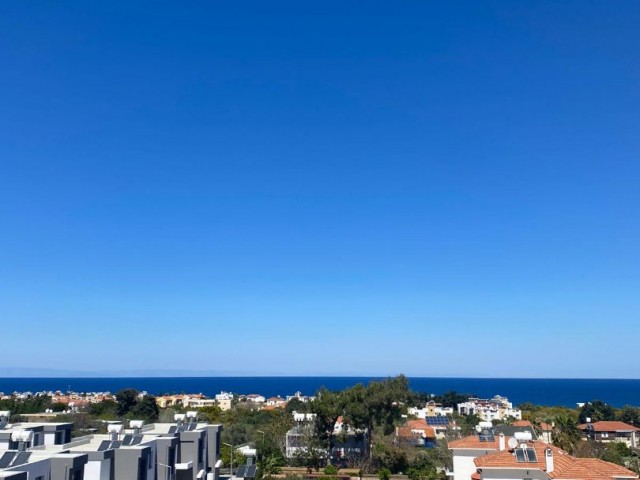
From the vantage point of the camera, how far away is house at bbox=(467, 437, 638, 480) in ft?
60.0

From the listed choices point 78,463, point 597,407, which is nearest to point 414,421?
point 597,407

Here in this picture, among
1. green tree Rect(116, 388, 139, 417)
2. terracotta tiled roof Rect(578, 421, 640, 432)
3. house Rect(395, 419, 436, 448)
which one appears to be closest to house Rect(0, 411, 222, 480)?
house Rect(395, 419, 436, 448)

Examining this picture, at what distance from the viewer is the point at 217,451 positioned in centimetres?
2970

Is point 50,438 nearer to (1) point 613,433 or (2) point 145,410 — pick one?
(2) point 145,410

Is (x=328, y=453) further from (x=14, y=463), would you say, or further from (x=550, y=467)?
(x=14, y=463)

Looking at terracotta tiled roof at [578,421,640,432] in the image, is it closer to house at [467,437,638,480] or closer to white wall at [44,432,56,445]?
house at [467,437,638,480]

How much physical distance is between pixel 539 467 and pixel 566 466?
0.84 meters

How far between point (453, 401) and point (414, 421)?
2161 inches

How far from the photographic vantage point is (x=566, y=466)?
18.8m

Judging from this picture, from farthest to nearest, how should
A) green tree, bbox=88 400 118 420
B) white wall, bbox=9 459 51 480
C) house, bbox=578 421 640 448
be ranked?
green tree, bbox=88 400 118 420, house, bbox=578 421 640 448, white wall, bbox=9 459 51 480

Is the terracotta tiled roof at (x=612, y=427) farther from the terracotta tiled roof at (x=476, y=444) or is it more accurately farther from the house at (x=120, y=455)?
the house at (x=120, y=455)

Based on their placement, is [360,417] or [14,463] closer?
[14,463]

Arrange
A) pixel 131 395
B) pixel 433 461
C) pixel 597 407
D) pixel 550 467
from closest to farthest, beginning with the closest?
pixel 550 467, pixel 433 461, pixel 131 395, pixel 597 407

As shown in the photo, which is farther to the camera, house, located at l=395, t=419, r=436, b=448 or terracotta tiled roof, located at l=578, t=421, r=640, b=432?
terracotta tiled roof, located at l=578, t=421, r=640, b=432
